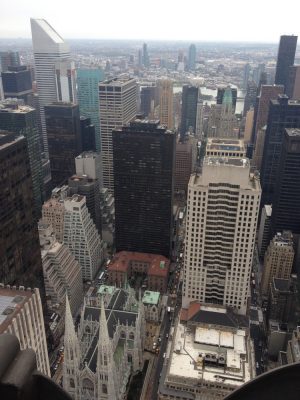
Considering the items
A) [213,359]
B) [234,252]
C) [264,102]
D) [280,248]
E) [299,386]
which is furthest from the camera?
[264,102]

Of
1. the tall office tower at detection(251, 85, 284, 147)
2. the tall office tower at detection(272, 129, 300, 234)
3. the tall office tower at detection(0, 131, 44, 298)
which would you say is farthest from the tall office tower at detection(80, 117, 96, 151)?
the tall office tower at detection(0, 131, 44, 298)

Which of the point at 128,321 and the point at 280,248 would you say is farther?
the point at 280,248

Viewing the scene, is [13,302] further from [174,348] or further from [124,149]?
[124,149]

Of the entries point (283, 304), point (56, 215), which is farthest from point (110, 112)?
point (283, 304)

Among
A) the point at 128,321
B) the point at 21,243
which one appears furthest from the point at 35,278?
the point at 128,321

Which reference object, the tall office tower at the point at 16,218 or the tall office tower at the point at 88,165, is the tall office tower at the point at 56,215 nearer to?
the tall office tower at the point at 88,165

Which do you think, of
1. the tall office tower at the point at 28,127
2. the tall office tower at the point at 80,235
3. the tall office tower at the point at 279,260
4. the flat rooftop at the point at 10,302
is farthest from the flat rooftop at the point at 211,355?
the tall office tower at the point at 28,127

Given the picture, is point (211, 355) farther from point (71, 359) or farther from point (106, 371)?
point (71, 359)

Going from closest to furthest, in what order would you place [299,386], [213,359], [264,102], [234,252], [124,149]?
[299,386] < [213,359] < [234,252] < [124,149] < [264,102]
